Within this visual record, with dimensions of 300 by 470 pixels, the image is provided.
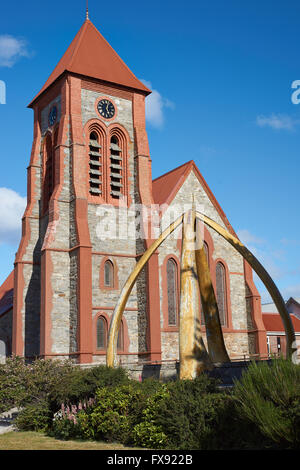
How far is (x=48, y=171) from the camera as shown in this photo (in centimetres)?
3828

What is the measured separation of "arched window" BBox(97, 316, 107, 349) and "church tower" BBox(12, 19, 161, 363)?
6 cm

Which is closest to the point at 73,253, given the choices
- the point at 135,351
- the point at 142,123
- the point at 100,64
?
the point at 135,351

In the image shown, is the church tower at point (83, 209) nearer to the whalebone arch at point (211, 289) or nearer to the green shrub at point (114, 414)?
the whalebone arch at point (211, 289)

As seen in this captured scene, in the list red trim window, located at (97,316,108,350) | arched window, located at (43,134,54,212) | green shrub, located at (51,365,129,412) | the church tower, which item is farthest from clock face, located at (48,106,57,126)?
green shrub, located at (51,365,129,412)

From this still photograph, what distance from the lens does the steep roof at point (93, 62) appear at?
3678cm

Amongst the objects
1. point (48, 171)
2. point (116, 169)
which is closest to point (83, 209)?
point (116, 169)

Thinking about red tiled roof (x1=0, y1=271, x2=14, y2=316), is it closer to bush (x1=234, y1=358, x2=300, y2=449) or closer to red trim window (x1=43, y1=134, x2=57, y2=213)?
red trim window (x1=43, y1=134, x2=57, y2=213)

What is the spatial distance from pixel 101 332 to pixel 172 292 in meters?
5.55

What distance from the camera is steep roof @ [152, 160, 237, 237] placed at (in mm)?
37275

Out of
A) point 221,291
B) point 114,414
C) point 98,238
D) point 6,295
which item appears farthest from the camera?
point 6,295

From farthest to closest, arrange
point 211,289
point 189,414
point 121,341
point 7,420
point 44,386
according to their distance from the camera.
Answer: point 121,341, point 7,420, point 44,386, point 211,289, point 189,414

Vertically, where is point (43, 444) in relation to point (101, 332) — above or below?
below

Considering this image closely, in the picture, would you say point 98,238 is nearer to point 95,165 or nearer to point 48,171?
point 95,165
